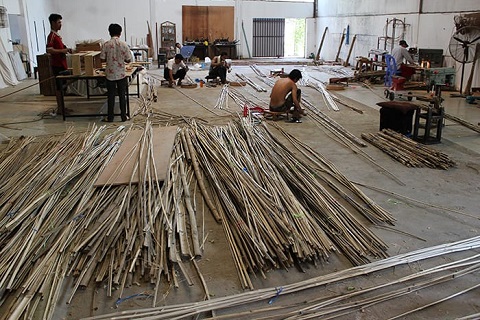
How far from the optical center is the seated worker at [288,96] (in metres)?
7.44

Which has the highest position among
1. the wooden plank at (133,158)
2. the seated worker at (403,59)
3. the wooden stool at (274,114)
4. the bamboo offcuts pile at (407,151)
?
the seated worker at (403,59)

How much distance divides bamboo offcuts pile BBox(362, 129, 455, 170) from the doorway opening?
54.8ft

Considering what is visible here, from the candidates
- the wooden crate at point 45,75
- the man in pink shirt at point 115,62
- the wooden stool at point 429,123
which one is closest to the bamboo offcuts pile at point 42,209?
the man in pink shirt at point 115,62

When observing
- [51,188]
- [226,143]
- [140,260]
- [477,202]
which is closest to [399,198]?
[477,202]

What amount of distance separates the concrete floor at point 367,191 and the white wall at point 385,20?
2505 mm

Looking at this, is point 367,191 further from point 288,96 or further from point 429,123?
point 288,96

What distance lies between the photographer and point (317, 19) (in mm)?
20297

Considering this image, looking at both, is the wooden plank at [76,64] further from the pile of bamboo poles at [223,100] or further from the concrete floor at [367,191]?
the pile of bamboo poles at [223,100]

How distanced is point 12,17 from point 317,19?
12225 millimetres

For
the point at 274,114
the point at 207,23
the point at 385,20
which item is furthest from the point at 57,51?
the point at 207,23

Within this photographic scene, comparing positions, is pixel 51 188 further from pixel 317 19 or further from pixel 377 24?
pixel 317 19

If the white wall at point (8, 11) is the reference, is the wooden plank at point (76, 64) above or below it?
below

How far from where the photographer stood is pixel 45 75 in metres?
9.37

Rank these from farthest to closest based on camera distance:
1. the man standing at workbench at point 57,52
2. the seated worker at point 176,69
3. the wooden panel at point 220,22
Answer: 1. the wooden panel at point 220,22
2. the seated worker at point 176,69
3. the man standing at workbench at point 57,52
